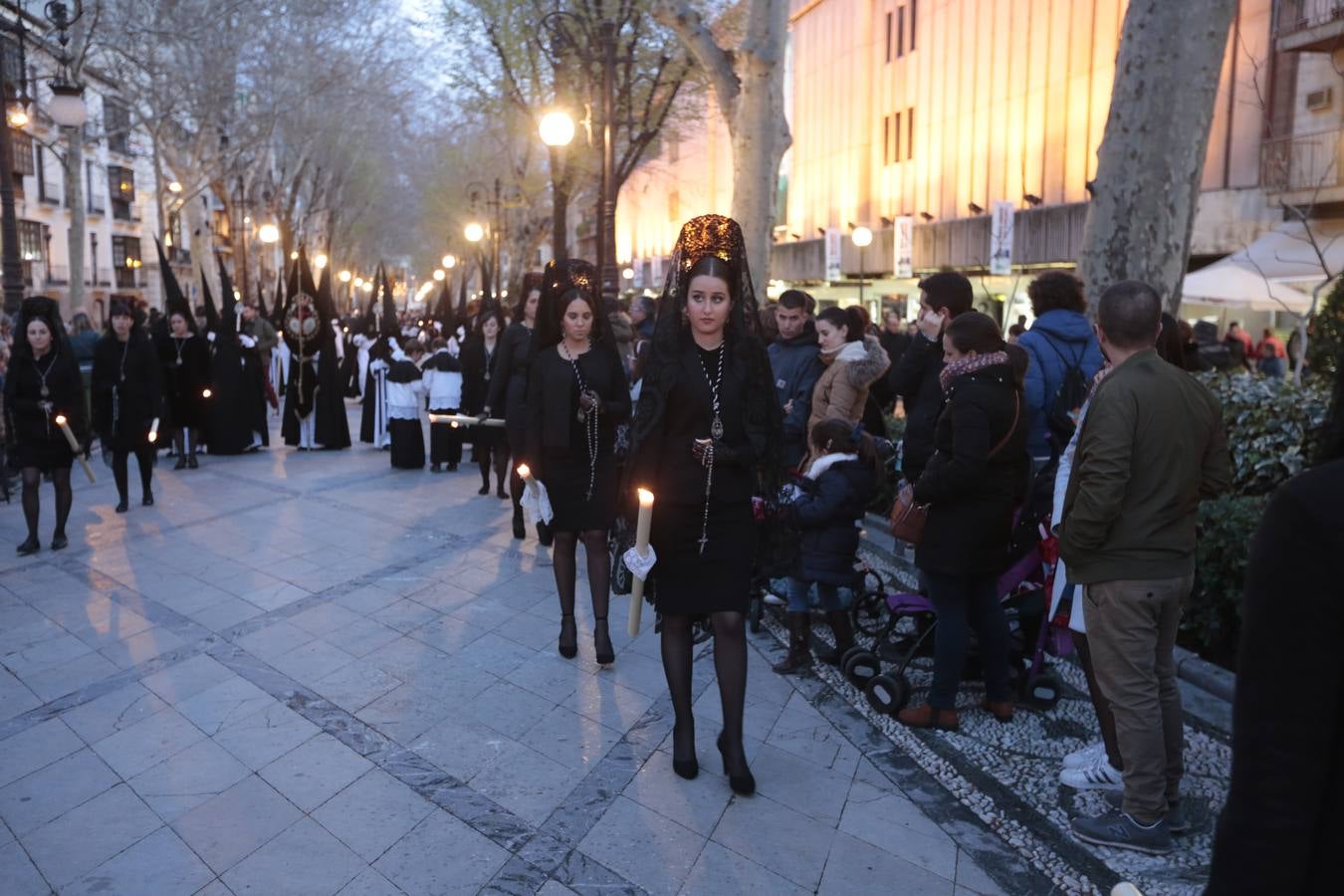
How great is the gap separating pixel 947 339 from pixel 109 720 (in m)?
4.13

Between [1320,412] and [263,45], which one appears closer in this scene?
[1320,412]

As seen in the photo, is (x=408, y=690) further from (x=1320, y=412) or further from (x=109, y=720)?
(x=1320, y=412)

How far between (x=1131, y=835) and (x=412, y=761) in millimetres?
2769

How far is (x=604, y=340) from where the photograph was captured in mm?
5527

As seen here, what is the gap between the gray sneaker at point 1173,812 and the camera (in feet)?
12.2

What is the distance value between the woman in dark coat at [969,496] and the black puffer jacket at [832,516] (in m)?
0.56

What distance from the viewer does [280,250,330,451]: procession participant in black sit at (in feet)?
43.9

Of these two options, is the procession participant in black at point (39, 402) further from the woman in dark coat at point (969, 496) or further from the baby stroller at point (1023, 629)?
the woman in dark coat at point (969, 496)

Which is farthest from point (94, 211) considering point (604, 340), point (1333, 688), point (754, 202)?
point (1333, 688)

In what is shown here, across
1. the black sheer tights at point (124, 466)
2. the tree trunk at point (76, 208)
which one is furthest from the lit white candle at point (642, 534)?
the tree trunk at point (76, 208)

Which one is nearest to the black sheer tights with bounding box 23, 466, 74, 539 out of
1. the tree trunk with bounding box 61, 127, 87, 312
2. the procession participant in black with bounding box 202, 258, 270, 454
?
the procession participant in black with bounding box 202, 258, 270, 454

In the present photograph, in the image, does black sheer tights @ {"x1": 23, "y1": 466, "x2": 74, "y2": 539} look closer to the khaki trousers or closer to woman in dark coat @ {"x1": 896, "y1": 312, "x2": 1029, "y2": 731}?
woman in dark coat @ {"x1": 896, "y1": 312, "x2": 1029, "y2": 731}

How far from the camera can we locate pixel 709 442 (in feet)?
12.8

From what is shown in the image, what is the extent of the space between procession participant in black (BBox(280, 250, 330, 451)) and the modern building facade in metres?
12.5
